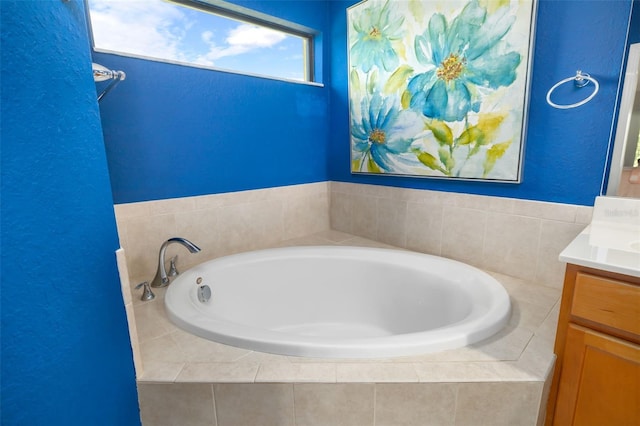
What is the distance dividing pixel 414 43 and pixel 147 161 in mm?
1630

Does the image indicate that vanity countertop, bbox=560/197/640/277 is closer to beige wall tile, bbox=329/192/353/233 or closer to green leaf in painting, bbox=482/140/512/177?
green leaf in painting, bbox=482/140/512/177

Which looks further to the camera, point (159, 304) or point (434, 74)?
point (434, 74)

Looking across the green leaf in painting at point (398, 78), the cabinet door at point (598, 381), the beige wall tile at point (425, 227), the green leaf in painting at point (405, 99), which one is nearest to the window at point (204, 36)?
the green leaf in painting at point (398, 78)

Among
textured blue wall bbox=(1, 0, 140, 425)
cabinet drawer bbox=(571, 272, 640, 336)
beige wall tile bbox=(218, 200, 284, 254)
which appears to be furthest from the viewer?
beige wall tile bbox=(218, 200, 284, 254)

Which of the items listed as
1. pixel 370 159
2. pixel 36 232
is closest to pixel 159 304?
pixel 36 232

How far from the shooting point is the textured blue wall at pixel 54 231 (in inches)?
23.2

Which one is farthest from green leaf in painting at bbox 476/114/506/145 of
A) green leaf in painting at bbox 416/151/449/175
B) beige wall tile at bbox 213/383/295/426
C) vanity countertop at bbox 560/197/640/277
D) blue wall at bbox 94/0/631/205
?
beige wall tile at bbox 213/383/295/426

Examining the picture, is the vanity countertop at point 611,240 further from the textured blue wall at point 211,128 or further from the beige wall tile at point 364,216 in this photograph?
the textured blue wall at point 211,128

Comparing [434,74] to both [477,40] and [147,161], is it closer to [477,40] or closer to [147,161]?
[477,40]

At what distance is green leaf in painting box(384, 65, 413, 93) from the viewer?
1.87 m

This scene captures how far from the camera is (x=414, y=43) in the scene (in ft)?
5.93

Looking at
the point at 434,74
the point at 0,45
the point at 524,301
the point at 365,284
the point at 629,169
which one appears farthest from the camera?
the point at 365,284

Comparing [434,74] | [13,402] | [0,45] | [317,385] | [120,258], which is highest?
[434,74]

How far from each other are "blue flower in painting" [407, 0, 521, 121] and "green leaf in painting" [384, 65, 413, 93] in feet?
0.18
